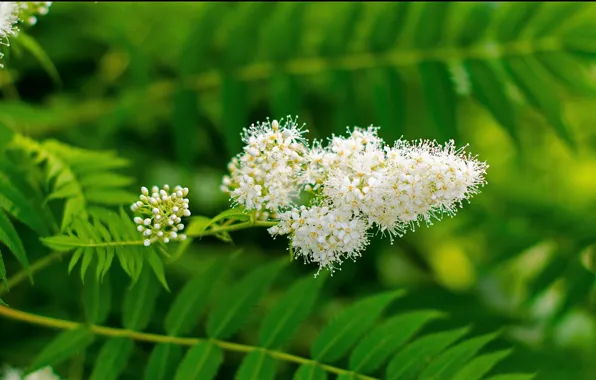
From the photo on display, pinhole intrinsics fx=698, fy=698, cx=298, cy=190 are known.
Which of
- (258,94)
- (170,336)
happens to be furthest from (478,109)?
(170,336)

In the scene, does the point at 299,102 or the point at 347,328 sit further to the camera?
the point at 299,102

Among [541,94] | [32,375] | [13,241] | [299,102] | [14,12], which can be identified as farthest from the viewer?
[299,102]

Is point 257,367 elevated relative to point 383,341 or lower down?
lower down

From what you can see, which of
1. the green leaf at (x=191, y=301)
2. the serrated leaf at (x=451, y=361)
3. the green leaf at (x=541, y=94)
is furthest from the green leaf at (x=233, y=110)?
the serrated leaf at (x=451, y=361)

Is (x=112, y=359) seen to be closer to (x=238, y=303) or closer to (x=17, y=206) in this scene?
(x=238, y=303)

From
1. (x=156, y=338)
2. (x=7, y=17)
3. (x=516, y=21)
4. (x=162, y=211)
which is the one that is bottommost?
(x=156, y=338)

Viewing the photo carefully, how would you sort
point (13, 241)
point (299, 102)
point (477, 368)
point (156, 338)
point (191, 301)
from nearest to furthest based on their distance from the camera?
point (13, 241), point (477, 368), point (156, 338), point (191, 301), point (299, 102)

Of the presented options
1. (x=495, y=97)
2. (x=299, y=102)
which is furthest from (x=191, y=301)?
(x=495, y=97)

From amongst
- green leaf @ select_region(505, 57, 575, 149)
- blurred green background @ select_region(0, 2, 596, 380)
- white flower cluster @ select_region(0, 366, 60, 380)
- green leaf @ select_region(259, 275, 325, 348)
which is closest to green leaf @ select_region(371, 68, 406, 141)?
blurred green background @ select_region(0, 2, 596, 380)
